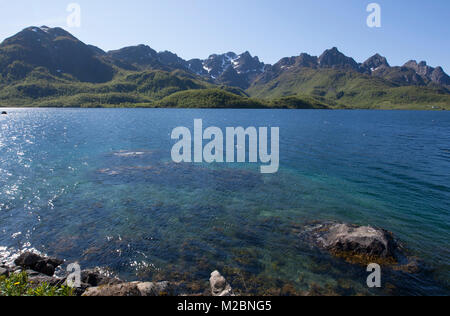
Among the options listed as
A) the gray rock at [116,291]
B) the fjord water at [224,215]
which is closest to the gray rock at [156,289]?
the gray rock at [116,291]

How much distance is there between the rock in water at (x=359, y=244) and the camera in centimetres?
1881

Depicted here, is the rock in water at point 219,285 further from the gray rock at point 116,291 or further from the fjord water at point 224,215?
the gray rock at point 116,291

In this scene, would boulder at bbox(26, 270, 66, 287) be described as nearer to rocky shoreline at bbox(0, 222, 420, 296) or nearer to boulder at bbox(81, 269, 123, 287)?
rocky shoreline at bbox(0, 222, 420, 296)

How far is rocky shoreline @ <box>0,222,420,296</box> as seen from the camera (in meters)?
13.7

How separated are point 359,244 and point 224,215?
13427mm

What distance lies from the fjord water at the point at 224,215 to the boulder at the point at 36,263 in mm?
1788

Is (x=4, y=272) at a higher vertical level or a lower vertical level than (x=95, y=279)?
higher

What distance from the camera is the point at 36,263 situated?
17078mm

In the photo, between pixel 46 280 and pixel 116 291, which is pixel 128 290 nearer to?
pixel 116 291

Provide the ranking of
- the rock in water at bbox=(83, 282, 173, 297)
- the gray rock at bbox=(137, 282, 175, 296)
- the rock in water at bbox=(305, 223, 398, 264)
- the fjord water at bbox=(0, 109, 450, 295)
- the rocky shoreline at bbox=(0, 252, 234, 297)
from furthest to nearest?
1. the rock in water at bbox=(305, 223, 398, 264)
2. the fjord water at bbox=(0, 109, 450, 295)
3. the gray rock at bbox=(137, 282, 175, 296)
4. the rocky shoreline at bbox=(0, 252, 234, 297)
5. the rock in water at bbox=(83, 282, 173, 297)
